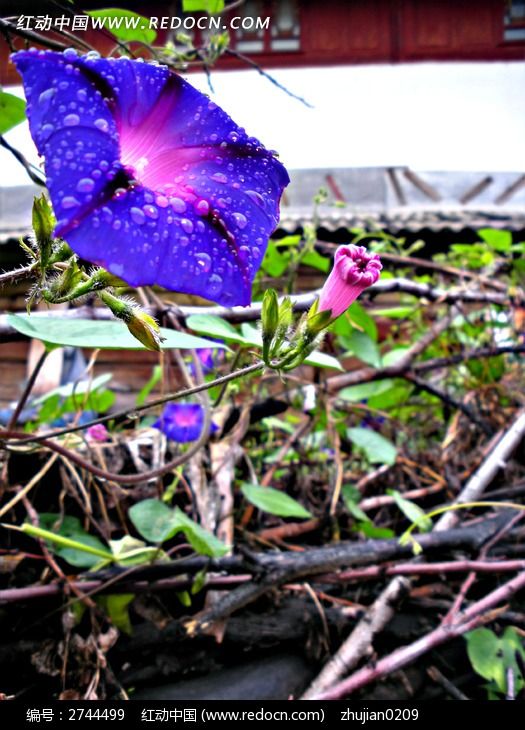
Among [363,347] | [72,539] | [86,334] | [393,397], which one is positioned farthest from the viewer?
[393,397]

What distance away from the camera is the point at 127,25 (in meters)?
0.84

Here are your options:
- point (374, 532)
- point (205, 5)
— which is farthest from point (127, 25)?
point (374, 532)

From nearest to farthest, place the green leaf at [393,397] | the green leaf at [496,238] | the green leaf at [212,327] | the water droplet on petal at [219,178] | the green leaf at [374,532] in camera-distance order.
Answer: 1. the water droplet on petal at [219,178]
2. the green leaf at [212,327]
3. the green leaf at [374,532]
4. the green leaf at [393,397]
5. the green leaf at [496,238]

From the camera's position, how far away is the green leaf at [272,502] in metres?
0.83

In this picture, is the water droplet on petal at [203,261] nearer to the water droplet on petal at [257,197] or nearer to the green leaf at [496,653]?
the water droplet on petal at [257,197]

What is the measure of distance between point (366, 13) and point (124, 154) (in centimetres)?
663

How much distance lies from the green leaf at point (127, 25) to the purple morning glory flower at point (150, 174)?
20.4 inches

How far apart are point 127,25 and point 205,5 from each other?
188 millimetres

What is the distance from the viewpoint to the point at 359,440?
1039mm

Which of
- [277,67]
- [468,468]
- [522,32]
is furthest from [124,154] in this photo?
[522,32]

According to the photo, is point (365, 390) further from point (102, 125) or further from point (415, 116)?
point (415, 116)

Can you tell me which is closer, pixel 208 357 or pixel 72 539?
pixel 72 539

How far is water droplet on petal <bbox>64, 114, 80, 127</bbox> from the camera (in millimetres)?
309

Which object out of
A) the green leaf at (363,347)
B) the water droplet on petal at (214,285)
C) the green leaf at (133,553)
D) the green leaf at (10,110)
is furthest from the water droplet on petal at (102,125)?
the green leaf at (363,347)
